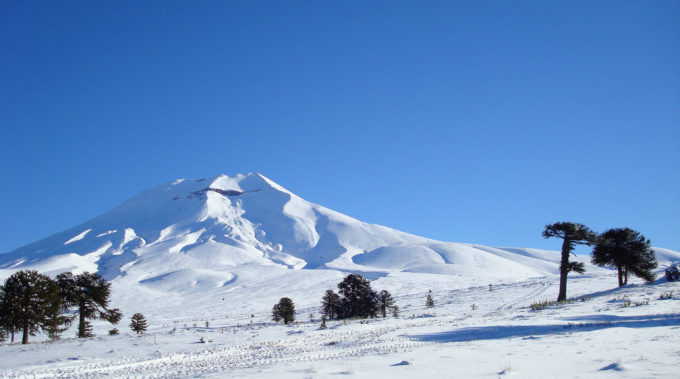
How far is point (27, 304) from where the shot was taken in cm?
3347

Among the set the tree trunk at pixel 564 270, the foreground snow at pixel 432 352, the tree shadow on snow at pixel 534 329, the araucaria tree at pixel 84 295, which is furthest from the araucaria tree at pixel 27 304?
the tree trunk at pixel 564 270

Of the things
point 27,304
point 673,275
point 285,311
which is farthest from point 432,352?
point 673,275

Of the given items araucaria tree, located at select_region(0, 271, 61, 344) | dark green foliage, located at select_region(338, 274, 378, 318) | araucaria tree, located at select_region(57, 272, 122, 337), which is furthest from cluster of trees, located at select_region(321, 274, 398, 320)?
araucaria tree, located at select_region(0, 271, 61, 344)

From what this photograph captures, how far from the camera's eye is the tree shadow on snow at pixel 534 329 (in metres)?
16.4

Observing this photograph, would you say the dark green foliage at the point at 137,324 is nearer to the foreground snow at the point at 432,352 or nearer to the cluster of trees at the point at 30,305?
the cluster of trees at the point at 30,305

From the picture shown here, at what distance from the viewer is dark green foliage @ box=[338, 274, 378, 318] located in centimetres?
4972

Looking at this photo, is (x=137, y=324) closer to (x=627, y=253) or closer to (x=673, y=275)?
(x=627, y=253)

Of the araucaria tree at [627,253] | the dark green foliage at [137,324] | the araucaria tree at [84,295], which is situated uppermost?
the araucaria tree at [627,253]

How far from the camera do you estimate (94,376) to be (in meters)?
15.2

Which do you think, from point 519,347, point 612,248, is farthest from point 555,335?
point 612,248

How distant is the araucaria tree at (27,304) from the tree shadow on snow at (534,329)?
30.7m

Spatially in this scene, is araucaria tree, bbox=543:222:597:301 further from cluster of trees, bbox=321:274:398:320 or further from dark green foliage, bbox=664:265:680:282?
cluster of trees, bbox=321:274:398:320

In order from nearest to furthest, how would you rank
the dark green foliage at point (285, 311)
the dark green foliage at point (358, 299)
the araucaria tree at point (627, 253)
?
the araucaria tree at point (627, 253)
the dark green foliage at point (285, 311)
the dark green foliage at point (358, 299)

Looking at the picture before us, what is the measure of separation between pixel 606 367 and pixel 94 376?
52.4 feet
